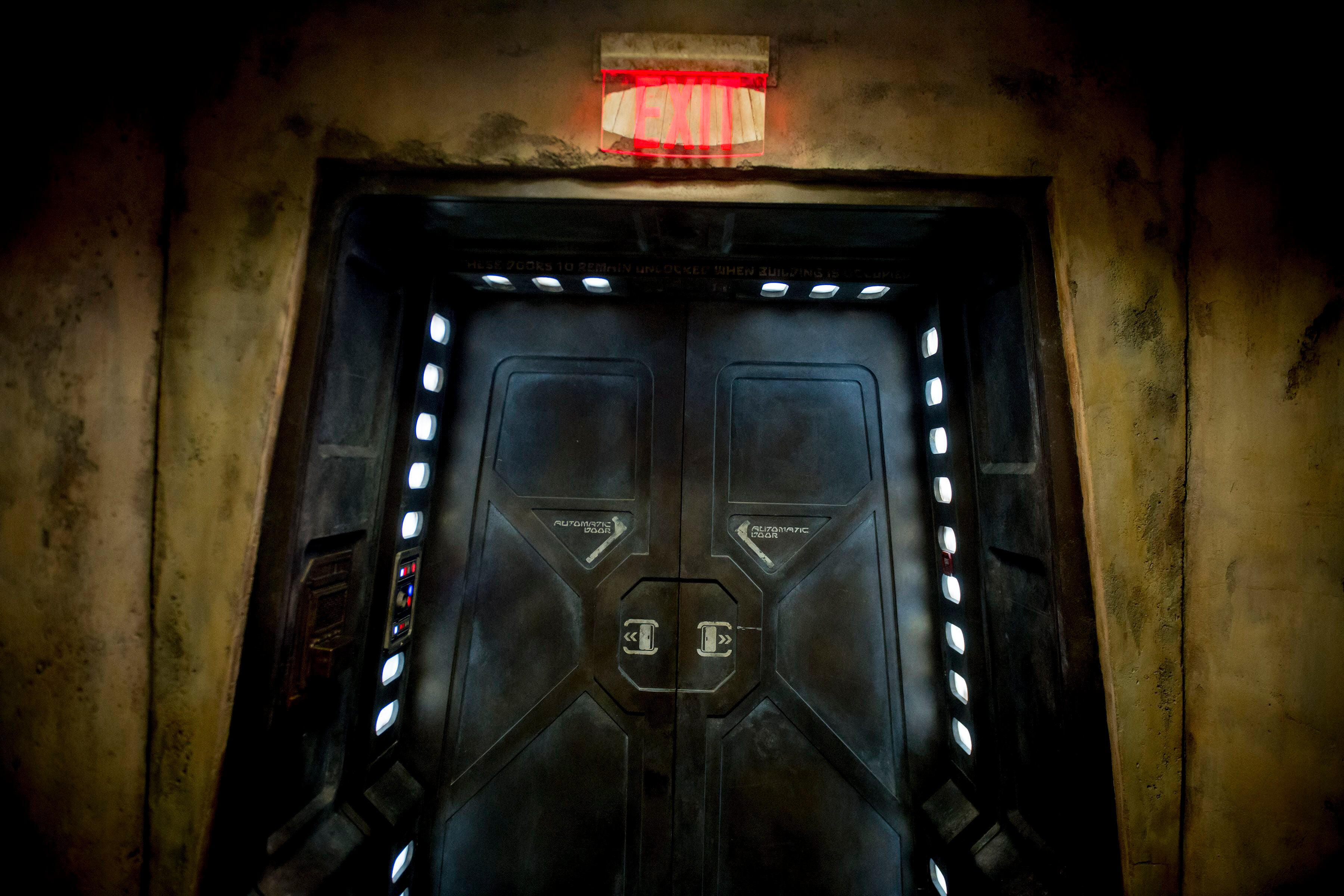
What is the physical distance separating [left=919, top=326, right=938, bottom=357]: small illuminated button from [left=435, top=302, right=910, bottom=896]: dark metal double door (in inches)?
4.1

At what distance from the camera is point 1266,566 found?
60.9 inches

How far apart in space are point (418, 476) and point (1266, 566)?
2650 millimetres

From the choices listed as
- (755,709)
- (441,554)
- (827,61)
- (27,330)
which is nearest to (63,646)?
(27,330)

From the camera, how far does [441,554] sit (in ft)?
7.95

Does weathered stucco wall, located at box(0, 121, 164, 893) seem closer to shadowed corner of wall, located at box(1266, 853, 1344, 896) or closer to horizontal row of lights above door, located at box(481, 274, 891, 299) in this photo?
horizontal row of lights above door, located at box(481, 274, 891, 299)

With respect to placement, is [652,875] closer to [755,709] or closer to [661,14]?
[755,709]

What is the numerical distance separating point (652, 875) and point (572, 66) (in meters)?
2.84

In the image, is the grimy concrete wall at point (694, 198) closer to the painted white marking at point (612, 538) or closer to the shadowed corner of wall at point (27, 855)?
the shadowed corner of wall at point (27, 855)

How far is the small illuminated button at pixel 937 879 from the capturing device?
2.20 m

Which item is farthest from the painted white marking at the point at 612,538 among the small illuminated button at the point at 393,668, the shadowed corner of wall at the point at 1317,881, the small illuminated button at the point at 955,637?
the shadowed corner of wall at the point at 1317,881

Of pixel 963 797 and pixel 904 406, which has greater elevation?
pixel 904 406

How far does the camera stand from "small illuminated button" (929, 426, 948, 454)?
2.28 meters

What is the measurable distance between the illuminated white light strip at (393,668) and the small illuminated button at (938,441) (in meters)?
2.25

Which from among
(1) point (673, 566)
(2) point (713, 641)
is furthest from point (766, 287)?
(2) point (713, 641)
